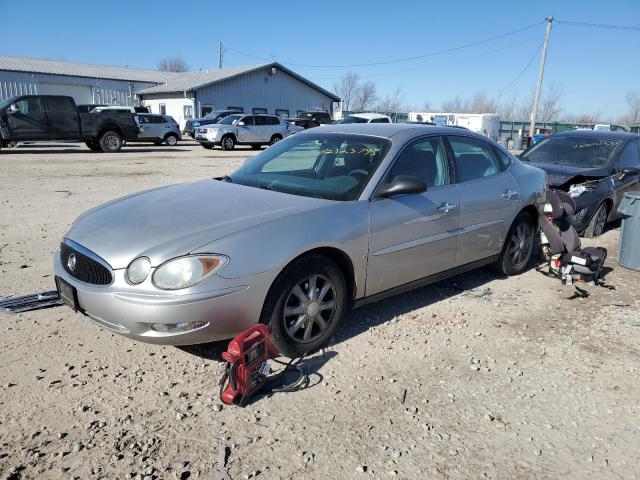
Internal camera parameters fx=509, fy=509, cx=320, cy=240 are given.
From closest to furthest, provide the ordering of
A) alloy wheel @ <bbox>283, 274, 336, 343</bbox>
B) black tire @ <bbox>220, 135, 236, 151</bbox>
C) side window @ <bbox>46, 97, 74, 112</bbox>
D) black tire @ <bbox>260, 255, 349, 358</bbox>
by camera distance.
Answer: black tire @ <bbox>260, 255, 349, 358</bbox>
alloy wheel @ <bbox>283, 274, 336, 343</bbox>
side window @ <bbox>46, 97, 74, 112</bbox>
black tire @ <bbox>220, 135, 236, 151</bbox>

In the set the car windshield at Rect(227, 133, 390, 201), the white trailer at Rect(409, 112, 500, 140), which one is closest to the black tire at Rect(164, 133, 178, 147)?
the white trailer at Rect(409, 112, 500, 140)

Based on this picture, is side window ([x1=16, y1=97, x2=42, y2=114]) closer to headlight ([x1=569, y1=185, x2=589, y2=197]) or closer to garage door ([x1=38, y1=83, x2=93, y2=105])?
headlight ([x1=569, y1=185, x2=589, y2=197])

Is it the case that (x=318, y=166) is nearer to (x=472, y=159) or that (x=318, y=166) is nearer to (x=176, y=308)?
(x=472, y=159)

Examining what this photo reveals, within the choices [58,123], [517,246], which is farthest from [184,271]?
[58,123]

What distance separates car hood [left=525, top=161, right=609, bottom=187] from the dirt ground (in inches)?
114

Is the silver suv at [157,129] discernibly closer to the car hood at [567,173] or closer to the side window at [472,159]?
the car hood at [567,173]

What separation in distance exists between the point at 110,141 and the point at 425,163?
19172mm

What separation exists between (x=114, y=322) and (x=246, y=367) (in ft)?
2.75

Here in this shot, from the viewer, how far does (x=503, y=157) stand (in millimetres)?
5285

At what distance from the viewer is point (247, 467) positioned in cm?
248

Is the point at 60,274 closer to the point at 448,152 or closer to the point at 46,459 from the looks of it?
the point at 46,459

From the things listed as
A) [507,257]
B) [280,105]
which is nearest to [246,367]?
[507,257]

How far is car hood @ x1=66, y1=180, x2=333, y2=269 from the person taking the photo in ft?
10.00

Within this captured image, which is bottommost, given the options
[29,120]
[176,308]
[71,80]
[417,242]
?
[176,308]
